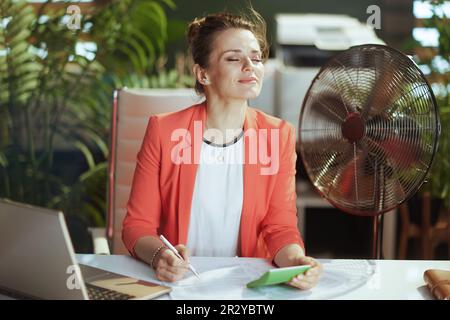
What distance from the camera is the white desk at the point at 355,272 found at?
144cm

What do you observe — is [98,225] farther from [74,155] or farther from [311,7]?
[311,7]

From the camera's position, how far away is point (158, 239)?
1.66m

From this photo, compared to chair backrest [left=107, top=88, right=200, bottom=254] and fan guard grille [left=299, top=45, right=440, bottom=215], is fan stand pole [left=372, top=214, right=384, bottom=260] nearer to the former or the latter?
fan guard grille [left=299, top=45, right=440, bottom=215]

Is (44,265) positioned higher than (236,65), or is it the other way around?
(236,65)

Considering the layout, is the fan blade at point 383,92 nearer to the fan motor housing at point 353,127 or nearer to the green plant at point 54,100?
the fan motor housing at point 353,127

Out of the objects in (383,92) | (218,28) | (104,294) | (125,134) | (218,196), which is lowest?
(104,294)

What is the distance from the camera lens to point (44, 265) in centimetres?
129

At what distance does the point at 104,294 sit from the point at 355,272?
1.77 ft

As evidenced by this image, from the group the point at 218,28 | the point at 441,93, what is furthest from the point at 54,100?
the point at 441,93

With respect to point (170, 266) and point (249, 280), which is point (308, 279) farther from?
point (170, 266)

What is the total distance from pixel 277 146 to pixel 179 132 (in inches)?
9.6

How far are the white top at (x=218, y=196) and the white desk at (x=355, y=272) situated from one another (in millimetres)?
155
